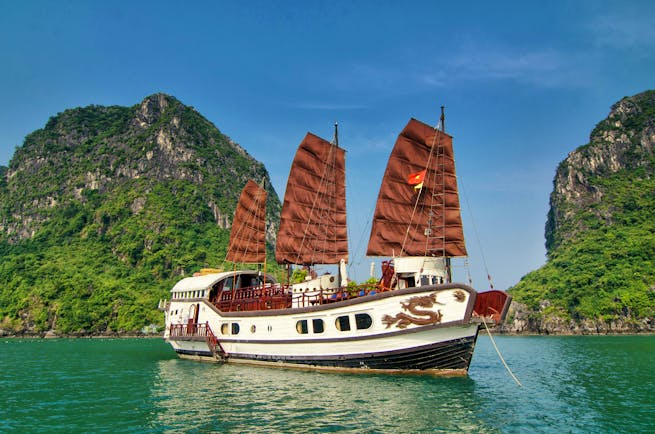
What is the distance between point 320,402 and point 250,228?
28.5 m

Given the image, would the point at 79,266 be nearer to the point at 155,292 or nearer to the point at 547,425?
the point at 155,292

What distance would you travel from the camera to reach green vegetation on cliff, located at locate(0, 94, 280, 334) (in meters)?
92.4

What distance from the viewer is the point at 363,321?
2186cm

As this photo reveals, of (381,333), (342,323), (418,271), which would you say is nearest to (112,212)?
(342,323)

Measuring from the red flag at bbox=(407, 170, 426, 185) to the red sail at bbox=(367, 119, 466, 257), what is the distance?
6cm

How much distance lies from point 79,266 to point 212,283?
95.4 meters

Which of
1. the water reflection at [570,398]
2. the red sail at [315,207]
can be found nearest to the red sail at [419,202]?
the red sail at [315,207]

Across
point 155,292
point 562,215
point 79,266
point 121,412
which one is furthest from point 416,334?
point 562,215

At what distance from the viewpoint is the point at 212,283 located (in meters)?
33.6

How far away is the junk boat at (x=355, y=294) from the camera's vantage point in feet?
68.0

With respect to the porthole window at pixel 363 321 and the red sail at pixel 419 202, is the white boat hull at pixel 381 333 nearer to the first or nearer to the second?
the porthole window at pixel 363 321

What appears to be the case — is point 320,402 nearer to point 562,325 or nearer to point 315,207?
point 315,207

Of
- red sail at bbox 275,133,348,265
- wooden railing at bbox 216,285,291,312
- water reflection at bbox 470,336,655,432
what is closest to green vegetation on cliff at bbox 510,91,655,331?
water reflection at bbox 470,336,655,432

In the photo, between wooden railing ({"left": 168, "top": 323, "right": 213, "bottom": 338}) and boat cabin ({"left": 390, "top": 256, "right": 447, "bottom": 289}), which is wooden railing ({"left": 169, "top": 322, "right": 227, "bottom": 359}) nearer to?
wooden railing ({"left": 168, "top": 323, "right": 213, "bottom": 338})
